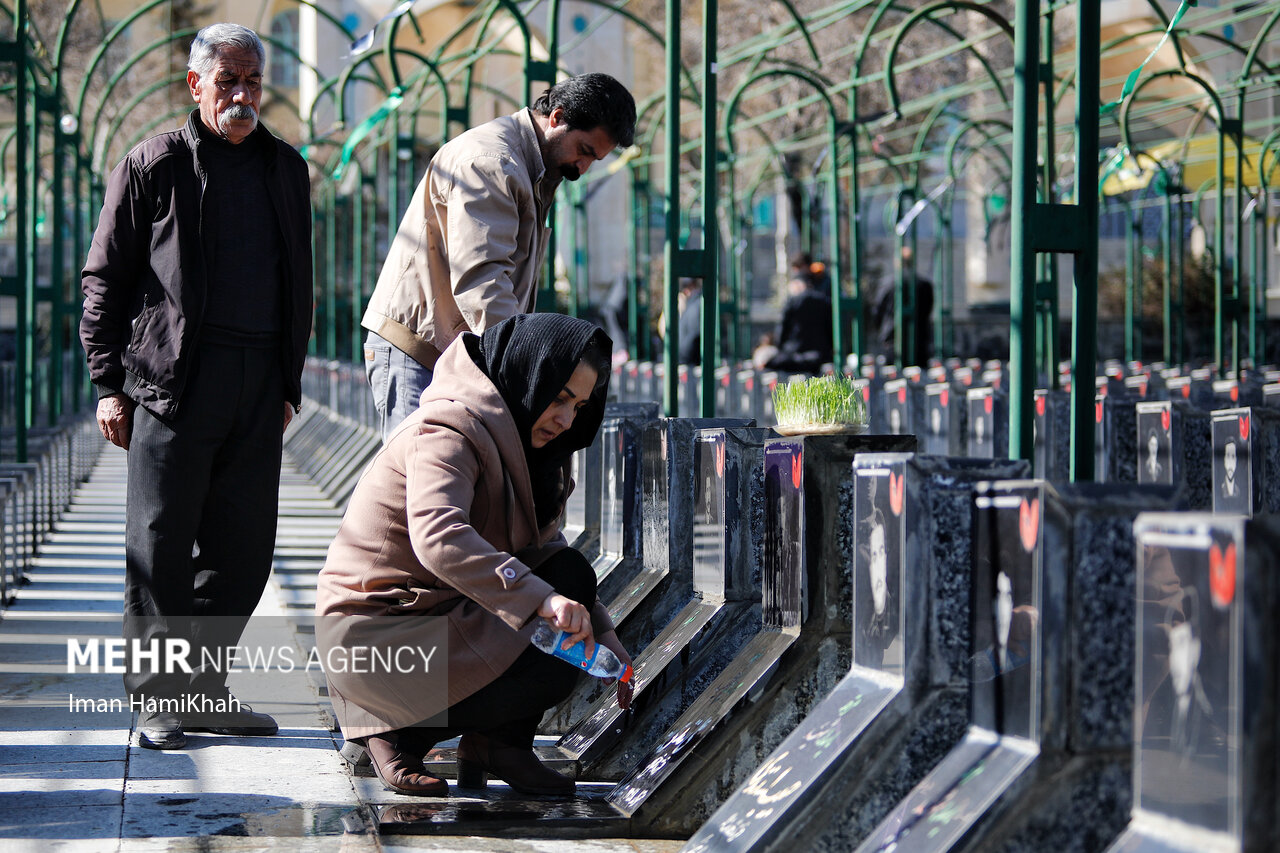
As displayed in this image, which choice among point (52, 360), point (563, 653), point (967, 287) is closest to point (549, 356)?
point (563, 653)

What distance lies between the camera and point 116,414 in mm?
A: 4688

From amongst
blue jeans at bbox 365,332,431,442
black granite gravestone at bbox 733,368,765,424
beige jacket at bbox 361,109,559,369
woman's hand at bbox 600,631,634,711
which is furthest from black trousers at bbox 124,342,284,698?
black granite gravestone at bbox 733,368,765,424

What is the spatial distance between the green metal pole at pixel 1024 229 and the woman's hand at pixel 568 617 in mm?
1621

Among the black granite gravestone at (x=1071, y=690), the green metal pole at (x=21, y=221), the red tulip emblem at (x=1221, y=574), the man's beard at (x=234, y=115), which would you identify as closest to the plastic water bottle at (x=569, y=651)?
the black granite gravestone at (x=1071, y=690)

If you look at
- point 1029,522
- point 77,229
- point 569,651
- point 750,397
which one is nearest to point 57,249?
point 750,397

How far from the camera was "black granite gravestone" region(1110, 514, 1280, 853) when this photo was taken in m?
2.18

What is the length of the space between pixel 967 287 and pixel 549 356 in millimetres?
39661

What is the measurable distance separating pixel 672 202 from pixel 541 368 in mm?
3310

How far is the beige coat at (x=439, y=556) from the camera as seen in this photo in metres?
3.62

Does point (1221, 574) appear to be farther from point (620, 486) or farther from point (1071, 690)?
point (620, 486)

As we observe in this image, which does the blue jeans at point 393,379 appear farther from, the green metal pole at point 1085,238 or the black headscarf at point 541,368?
the green metal pole at point 1085,238

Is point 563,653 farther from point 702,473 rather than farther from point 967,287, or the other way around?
point 967,287

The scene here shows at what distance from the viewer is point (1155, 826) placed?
7.88 ft

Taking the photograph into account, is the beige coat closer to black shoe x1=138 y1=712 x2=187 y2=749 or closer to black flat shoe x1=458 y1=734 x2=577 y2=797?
black flat shoe x1=458 y1=734 x2=577 y2=797
